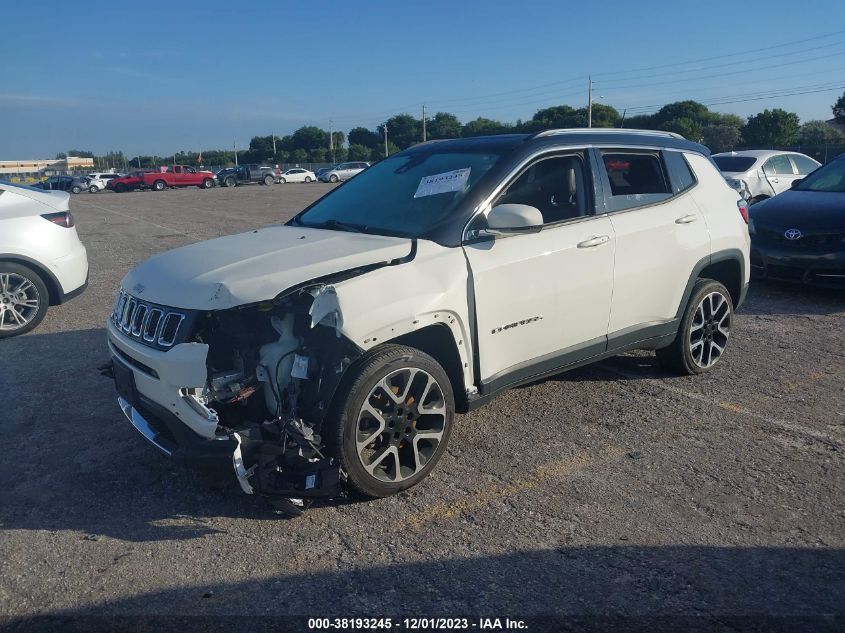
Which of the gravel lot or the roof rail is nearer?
the gravel lot

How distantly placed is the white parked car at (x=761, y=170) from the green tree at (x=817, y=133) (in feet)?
151

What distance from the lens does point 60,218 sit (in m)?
7.22

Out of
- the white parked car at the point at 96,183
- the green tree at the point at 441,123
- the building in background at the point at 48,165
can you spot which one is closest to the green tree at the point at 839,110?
the green tree at the point at 441,123

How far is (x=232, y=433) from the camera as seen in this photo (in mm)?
3318

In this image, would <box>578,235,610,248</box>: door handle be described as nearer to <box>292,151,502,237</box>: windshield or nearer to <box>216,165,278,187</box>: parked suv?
<box>292,151,502,237</box>: windshield

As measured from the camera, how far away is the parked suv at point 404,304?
3.36m

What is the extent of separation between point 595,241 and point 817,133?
6667 cm

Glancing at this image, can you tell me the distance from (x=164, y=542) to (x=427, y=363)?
1.55 meters

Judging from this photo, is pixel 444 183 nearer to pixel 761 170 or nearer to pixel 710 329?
pixel 710 329

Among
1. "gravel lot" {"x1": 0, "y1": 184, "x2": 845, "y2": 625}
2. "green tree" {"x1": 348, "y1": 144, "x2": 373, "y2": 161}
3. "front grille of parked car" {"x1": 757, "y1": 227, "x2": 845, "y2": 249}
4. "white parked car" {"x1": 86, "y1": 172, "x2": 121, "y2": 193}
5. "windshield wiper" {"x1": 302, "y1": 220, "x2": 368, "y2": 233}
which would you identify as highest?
"green tree" {"x1": 348, "y1": 144, "x2": 373, "y2": 161}

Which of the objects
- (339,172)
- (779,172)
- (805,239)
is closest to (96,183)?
(339,172)

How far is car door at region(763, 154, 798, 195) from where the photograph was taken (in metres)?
13.5

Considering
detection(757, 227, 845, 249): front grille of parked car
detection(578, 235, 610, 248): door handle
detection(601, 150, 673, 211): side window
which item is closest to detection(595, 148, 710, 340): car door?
detection(601, 150, 673, 211): side window

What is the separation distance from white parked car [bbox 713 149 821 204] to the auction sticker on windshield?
10070mm
